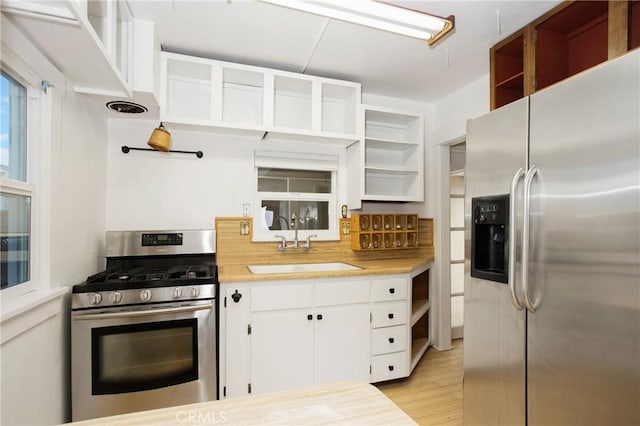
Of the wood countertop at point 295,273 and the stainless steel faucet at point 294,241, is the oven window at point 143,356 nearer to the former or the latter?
the wood countertop at point 295,273

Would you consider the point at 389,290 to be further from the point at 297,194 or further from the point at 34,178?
the point at 34,178

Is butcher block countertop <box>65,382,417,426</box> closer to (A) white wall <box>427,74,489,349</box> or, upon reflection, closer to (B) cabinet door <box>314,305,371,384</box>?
(B) cabinet door <box>314,305,371,384</box>

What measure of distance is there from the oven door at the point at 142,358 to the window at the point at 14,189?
46 cm

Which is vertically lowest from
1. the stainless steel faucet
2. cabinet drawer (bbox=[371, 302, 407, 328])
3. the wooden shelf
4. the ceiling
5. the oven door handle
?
cabinet drawer (bbox=[371, 302, 407, 328])

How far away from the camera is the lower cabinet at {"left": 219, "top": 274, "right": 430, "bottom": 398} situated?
2096 mm

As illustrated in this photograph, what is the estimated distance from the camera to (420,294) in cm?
332

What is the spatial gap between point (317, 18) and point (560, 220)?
1.68m

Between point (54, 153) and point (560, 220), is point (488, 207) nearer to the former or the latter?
point (560, 220)

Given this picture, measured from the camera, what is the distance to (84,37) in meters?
1.31

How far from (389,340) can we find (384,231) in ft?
3.11

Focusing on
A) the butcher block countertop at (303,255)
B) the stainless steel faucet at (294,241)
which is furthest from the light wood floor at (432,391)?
the stainless steel faucet at (294,241)

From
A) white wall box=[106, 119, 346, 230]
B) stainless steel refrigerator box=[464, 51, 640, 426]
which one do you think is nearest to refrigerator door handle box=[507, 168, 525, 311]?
stainless steel refrigerator box=[464, 51, 640, 426]

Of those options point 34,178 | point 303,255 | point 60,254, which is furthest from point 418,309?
point 34,178

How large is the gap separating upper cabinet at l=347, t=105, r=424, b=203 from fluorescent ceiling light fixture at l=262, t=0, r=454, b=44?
1.14 metres
